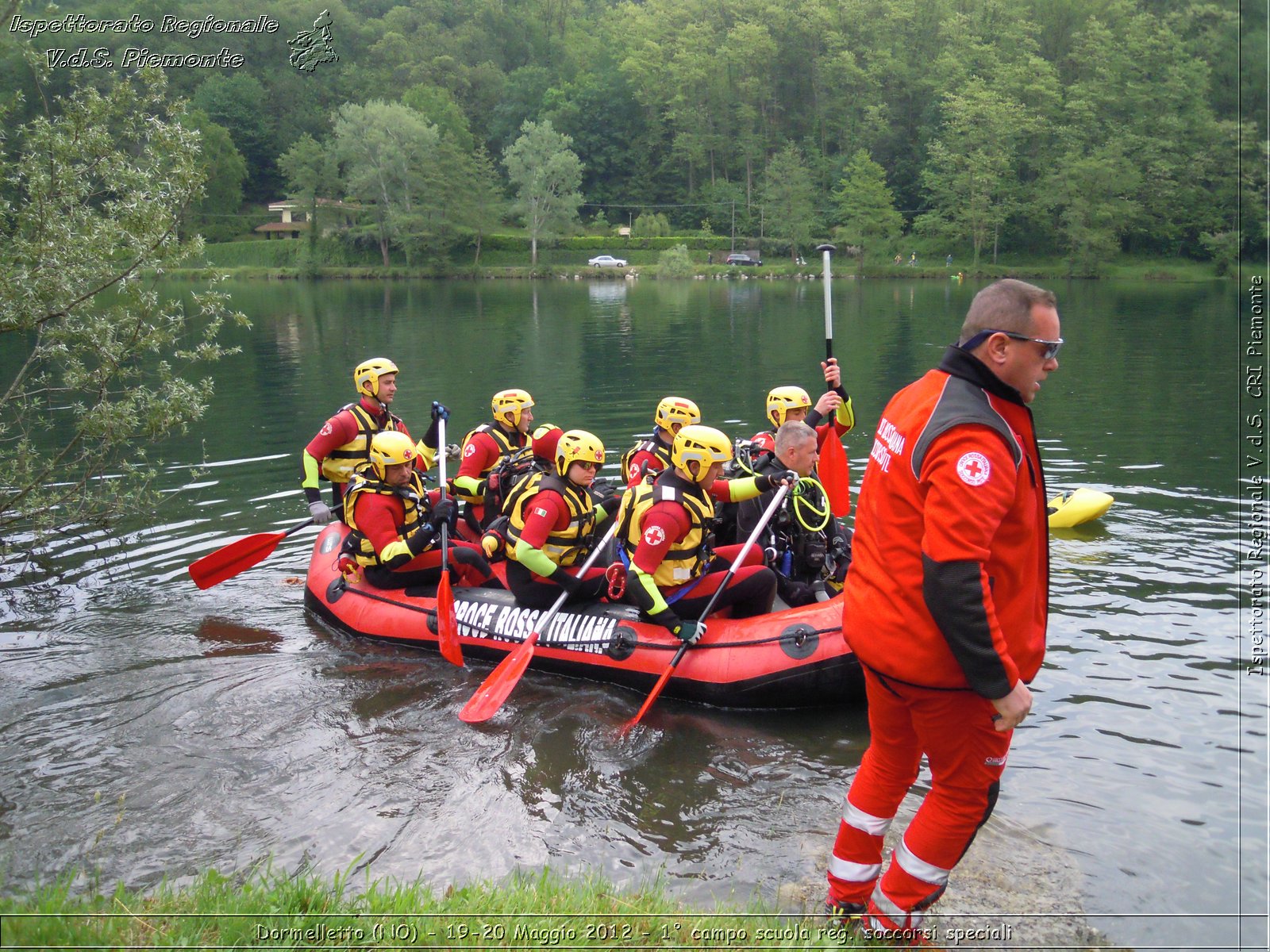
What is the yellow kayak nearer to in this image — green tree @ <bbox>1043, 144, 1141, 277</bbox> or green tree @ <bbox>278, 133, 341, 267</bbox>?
green tree @ <bbox>1043, 144, 1141, 277</bbox>

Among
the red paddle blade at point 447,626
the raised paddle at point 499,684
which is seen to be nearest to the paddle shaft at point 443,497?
the red paddle blade at point 447,626

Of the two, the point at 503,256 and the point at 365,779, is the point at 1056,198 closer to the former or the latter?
the point at 503,256

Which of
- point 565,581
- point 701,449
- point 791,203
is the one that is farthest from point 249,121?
point 701,449

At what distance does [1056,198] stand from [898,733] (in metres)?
61.1

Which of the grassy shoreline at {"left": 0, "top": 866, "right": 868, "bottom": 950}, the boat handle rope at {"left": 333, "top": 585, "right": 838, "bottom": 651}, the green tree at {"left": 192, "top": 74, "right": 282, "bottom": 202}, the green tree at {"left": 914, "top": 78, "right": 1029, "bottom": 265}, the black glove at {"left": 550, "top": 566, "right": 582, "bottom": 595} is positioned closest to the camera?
the grassy shoreline at {"left": 0, "top": 866, "right": 868, "bottom": 950}

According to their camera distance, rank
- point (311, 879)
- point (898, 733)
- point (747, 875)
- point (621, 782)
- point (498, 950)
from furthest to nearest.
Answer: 1. point (621, 782)
2. point (747, 875)
3. point (311, 879)
4. point (898, 733)
5. point (498, 950)

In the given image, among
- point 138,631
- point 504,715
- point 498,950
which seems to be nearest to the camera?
point 498,950

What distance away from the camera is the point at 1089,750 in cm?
638

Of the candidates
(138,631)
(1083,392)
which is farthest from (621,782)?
(1083,392)

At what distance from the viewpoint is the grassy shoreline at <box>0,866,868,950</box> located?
11.0 ft

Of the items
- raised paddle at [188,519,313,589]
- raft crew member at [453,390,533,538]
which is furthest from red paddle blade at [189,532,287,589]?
raft crew member at [453,390,533,538]

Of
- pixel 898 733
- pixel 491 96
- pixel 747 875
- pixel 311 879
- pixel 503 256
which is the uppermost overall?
pixel 491 96

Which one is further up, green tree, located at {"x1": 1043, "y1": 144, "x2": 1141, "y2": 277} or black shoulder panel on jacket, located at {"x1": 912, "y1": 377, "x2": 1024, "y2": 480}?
green tree, located at {"x1": 1043, "y1": 144, "x2": 1141, "y2": 277}

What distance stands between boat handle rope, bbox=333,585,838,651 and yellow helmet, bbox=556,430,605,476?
1323mm
